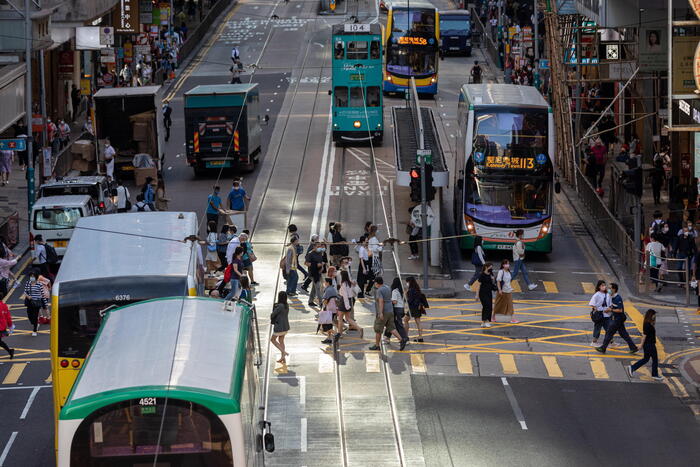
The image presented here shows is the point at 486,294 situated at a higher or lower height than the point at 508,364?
higher

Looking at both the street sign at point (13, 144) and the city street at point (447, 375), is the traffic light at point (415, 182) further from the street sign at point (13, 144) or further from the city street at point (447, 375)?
the street sign at point (13, 144)

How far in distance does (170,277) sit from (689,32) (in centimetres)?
2372

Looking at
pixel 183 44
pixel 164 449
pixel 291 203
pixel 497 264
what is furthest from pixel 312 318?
pixel 183 44

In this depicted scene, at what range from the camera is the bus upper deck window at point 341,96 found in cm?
4841

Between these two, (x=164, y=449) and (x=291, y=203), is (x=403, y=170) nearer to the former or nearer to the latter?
(x=291, y=203)

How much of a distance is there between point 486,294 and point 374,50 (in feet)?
74.3

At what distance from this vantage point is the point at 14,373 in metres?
24.4

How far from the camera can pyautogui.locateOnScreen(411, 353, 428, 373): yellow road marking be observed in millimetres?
24453

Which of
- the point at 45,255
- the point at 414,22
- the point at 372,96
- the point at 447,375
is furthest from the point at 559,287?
the point at 414,22

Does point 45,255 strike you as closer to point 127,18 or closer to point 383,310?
point 383,310

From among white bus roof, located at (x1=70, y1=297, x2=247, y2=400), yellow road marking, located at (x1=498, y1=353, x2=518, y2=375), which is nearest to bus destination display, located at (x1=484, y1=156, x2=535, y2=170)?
yellow road marking, located at (x1=498, y1=353, x2=518, y2=375)

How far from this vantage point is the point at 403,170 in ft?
116

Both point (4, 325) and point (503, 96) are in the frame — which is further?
point (503, 96)

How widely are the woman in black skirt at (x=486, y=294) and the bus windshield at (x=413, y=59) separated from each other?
102ft
